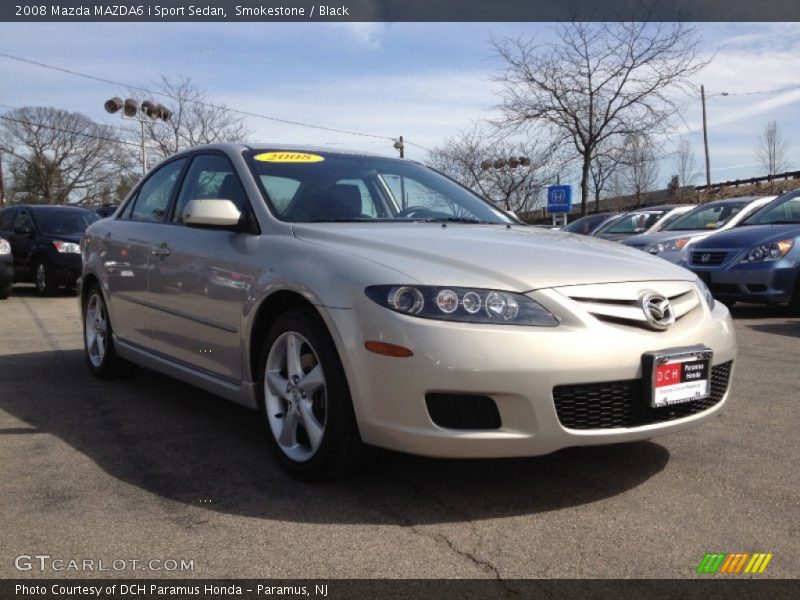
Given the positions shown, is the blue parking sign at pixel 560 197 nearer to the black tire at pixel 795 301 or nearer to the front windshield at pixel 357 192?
the black tire at pixel 795 301

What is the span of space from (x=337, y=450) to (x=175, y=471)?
2.77 feet

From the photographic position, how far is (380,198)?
4281 mm

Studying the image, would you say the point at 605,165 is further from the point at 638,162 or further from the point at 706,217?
the point at 706,217

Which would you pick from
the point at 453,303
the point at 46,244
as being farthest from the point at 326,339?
the point at 46,244

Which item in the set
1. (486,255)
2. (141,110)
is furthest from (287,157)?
(141,110)

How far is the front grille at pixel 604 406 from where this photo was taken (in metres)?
2.89

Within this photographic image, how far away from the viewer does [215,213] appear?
3729 mm

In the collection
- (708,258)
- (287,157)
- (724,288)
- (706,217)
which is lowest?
(724,288)

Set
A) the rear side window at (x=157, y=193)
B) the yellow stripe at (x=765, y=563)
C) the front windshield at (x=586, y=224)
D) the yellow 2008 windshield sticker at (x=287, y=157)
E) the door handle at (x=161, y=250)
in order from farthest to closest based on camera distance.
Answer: the front windshield at (x=586, y=224), the rear side window at (x=157, y=193), the door handle at (x=161, y=250), the yellow 2008 windshield sticker at (x=287, y=157), the yellow stripe at (x=765, y=563)

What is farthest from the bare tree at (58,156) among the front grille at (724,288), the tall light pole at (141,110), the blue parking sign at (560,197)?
the front grille at (724,288)

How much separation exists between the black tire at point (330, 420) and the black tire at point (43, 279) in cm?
1063

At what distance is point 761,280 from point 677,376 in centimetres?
635

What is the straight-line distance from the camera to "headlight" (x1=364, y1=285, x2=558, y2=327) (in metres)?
2.88
